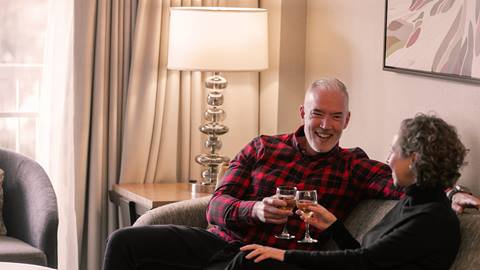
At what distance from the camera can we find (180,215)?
377 cm

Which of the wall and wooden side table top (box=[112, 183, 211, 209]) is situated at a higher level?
the wall

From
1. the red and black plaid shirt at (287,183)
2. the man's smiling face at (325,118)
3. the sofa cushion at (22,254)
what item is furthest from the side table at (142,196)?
the man's smiling face at (325,118)

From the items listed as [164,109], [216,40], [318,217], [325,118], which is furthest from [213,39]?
[318,217]

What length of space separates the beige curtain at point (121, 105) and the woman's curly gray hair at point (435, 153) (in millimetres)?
2133

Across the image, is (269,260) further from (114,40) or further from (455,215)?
(114,40)

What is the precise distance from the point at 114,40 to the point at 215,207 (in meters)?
1.44

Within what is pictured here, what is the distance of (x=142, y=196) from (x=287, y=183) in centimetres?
103

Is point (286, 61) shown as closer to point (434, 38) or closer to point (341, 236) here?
point (434, 38)

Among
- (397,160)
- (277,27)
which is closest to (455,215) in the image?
(397,160)

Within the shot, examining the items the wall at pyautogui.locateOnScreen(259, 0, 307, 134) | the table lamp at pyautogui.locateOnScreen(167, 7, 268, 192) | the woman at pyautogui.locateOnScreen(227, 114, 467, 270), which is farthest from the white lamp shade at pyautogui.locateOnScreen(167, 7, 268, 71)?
the woman at pyautogui.locateOnScreen(227, 114, 467, 270)

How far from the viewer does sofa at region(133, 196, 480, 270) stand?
281 cm

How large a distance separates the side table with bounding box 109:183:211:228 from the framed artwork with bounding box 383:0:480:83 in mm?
1177

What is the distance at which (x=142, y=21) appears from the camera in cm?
470

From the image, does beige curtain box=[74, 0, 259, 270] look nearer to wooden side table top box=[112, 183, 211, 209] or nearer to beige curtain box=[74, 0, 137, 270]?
beige curtain box=[74, 0, 137, 270]
